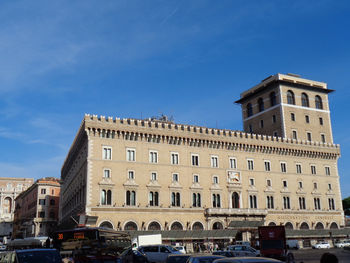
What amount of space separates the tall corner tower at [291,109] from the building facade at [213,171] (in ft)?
0.57

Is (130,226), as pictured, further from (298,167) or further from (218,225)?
(298,167)

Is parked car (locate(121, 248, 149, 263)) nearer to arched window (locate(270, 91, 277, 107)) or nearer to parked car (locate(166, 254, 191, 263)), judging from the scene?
parked car (locate(166, 254, 191, 263))

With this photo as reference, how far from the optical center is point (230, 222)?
5306cm

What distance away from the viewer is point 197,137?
179ft

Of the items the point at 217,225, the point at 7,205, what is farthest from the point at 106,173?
the point at 7,205

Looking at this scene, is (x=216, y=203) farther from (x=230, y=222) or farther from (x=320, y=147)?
(x=320, y=147)

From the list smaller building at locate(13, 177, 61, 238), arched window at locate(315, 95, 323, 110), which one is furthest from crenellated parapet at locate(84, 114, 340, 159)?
smaller building at locate(13, 177, 61, 238)

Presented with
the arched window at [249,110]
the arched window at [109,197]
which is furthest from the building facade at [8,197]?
the arched window at [109,197]

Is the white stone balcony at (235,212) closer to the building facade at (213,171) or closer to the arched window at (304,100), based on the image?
the building facade at (213,171)

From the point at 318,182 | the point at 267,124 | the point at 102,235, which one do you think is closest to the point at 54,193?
the point at 267,124

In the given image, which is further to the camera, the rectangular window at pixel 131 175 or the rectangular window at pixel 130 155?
the rectangular window at pixel 130 155

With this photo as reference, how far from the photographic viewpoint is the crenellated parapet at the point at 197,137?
162 feet

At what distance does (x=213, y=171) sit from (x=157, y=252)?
25198 mm

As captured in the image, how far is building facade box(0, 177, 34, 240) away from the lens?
11789 centimetres
